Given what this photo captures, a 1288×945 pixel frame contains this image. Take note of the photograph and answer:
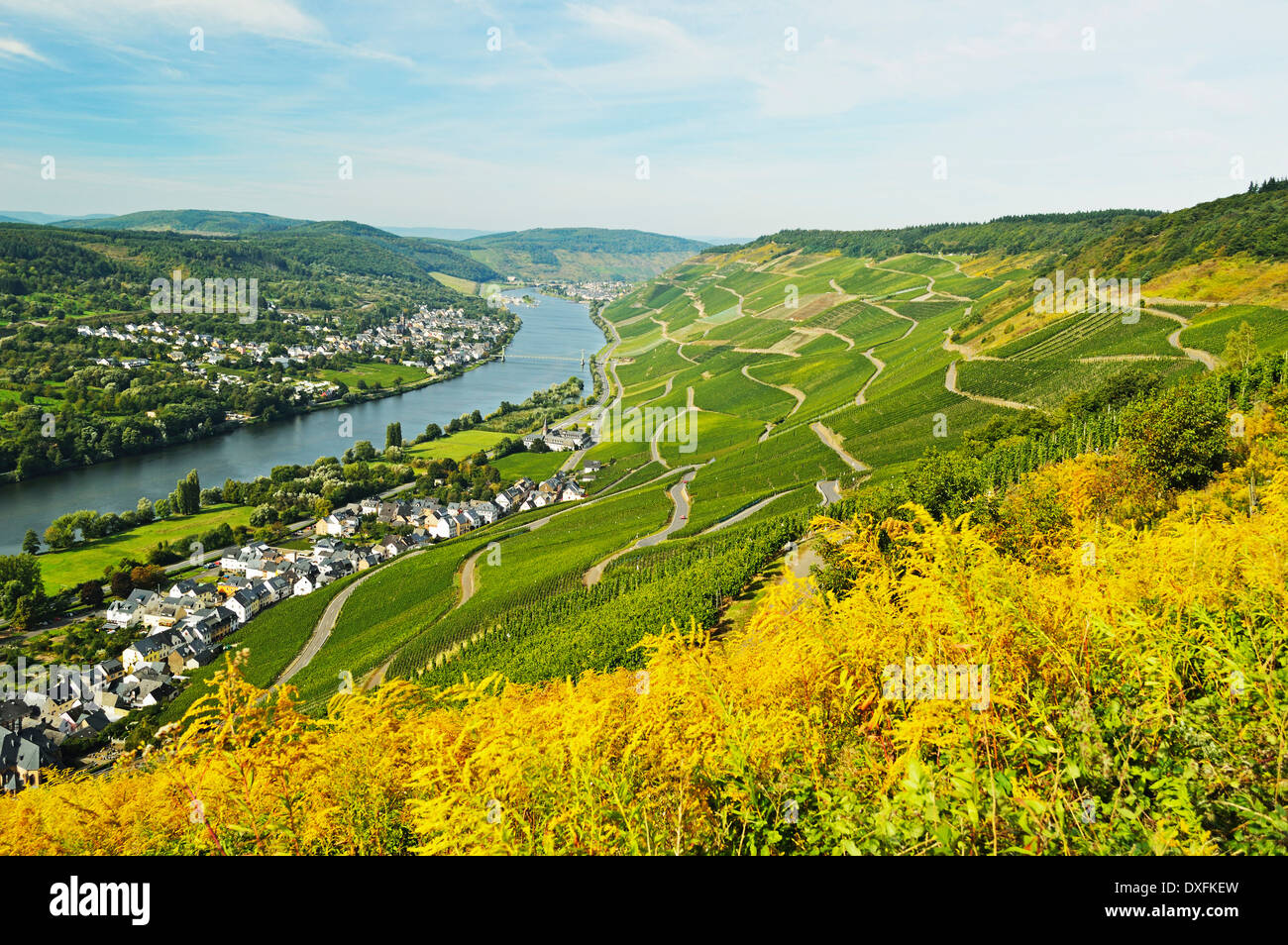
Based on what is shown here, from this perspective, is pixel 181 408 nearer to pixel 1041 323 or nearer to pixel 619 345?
pixel 619 345

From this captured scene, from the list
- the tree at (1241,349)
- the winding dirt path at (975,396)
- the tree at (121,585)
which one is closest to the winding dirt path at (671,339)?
the winding dirt path at (975,396)

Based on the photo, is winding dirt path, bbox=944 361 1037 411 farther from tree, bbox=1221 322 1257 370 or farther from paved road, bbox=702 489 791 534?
paved road, bbox=702 489 791 534

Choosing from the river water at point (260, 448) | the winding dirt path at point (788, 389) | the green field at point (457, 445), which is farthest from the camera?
the green field at point (457, 445)

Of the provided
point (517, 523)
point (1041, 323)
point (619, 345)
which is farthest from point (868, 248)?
point (517, 523)

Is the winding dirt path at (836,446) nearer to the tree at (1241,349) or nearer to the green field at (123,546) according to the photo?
the tree at (1241,349)

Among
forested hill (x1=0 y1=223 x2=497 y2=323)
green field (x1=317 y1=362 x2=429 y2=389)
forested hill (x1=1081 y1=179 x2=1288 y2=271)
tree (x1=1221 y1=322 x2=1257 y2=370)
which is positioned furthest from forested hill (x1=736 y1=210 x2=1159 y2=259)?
forested hill (x1=0 y1=223 x2=497 y2=323)

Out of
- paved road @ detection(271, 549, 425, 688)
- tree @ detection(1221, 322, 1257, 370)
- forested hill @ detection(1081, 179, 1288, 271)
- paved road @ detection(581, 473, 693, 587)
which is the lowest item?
paved road @ detection(271, 549, 425, 688)
